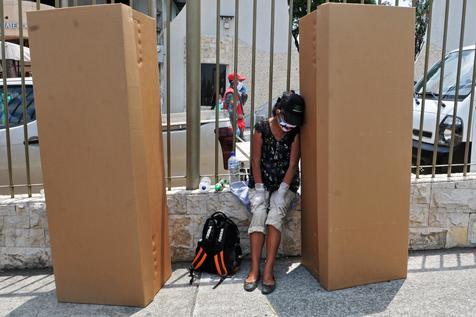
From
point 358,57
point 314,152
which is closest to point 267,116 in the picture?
point 314,152

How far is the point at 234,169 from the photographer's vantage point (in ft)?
12.4

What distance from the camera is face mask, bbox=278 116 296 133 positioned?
3426 millimetres

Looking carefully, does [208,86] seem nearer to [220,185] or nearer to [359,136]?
[220,185]

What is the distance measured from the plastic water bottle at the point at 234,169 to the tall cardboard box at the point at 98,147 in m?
0.81

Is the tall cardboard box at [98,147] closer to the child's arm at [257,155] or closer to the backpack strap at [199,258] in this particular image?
the backpack strap at [199,258]

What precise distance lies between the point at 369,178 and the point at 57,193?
2.20m

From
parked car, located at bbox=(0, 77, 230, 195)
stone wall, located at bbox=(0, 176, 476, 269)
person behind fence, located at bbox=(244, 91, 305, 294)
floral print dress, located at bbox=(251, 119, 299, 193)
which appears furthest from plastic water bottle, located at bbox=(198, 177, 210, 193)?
floral print dress, located at bbox=(251, 119, 299, 193)

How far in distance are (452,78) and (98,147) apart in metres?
4.39

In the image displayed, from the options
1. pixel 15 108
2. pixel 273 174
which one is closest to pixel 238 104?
pixel 273 174

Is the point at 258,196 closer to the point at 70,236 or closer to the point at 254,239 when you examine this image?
the point at 254,239

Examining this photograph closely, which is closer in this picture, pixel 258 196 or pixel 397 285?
pixel 397 285

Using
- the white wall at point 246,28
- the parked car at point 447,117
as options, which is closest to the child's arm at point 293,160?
the white wall at point 246,28

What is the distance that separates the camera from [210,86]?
4.30m

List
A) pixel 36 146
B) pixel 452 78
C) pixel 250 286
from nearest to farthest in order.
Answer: pixel 250 286, pixel 36 146, pixel 452 78
